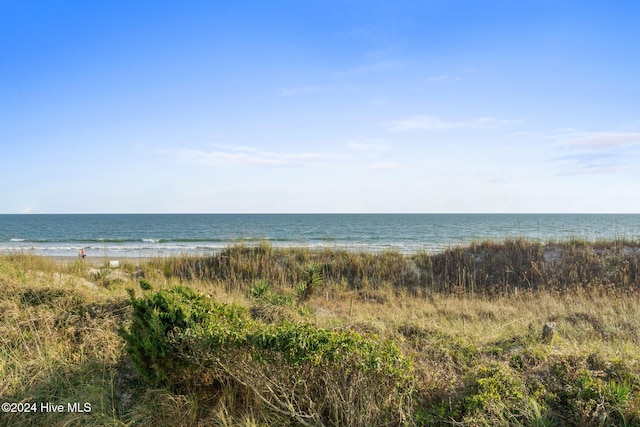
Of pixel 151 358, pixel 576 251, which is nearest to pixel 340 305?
pixel 151 358

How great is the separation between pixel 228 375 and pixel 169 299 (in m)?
0.98

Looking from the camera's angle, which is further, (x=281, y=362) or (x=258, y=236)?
(x=258, y=236)

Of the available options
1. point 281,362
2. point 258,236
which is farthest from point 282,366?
point 258,236

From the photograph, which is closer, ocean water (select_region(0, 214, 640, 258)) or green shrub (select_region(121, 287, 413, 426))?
green shrub (select_region(121, 287, 413, 426))

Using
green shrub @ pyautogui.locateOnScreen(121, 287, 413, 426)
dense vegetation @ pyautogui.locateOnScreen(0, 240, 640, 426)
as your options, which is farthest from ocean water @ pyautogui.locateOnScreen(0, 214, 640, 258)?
green shrub @ pyautogui.locateOnScreen(121, 287, 413, 426)

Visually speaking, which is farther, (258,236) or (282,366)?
(258,236)

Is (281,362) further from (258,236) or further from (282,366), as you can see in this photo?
(258,236)

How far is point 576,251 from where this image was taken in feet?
43.2

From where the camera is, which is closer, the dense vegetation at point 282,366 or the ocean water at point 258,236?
the dense vegetation at point 282,366

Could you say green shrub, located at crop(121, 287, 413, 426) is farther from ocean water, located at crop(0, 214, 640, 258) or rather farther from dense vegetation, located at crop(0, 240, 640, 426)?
ocean water, located at crop(0, 214, 640, 258)

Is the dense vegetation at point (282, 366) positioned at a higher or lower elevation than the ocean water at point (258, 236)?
higher

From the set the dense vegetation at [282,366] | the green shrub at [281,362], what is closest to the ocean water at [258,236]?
the dense vegetation at [282,366]

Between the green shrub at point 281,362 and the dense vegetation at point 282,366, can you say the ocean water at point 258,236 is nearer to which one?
the dense vegetation at point 282,366

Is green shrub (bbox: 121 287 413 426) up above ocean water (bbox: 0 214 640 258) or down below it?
above
